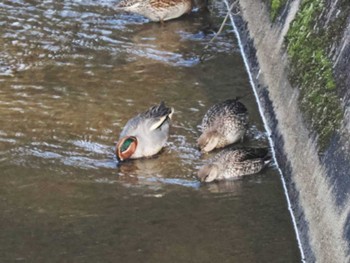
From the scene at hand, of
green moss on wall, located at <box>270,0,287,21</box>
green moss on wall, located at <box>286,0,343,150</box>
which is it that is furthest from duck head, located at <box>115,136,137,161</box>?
green moss on wall, located at <box>270,0,287,21</box>

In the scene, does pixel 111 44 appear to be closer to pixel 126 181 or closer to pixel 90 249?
pixel 126 181

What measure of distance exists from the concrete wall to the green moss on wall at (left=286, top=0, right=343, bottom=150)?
0.06 metres

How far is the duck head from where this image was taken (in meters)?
9.67

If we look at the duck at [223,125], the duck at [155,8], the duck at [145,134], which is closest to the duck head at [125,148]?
the duck at [145,134]

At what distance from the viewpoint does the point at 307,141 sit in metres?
8.80

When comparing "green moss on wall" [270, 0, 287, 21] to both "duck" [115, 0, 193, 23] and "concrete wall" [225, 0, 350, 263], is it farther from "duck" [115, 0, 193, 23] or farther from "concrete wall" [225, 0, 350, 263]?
"duck" [115, 0, 193, 23]

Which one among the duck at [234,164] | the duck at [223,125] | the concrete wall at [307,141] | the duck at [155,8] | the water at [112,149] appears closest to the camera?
the concrete wall at [307,141]

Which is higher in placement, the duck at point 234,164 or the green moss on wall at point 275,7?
the green moss on wall at point 275,7

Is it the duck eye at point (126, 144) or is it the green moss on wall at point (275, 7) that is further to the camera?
the green moss on wall at point (275, 7)

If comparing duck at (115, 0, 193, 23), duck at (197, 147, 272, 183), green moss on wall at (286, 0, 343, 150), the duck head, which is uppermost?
green moss on wall at (286, 0, 343, 150)

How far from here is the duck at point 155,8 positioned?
46.0 feet

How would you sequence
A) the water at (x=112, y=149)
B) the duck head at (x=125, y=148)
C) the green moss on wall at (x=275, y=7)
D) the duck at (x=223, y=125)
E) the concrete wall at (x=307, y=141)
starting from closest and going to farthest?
1. the concrete wall at (x=307, y=141)
2. the water at (x=112, y=149)
3. the duck head at (x=125, y=148)
4. the duck at (x=223, y=125)
5. the green moss on wall at (x=275, y=7)

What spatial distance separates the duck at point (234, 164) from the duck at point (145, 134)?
660 millimetres

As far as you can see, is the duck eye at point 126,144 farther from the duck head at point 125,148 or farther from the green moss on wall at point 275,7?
the green moss on wall at point 275,7
